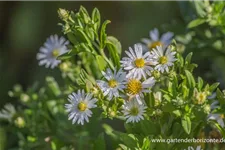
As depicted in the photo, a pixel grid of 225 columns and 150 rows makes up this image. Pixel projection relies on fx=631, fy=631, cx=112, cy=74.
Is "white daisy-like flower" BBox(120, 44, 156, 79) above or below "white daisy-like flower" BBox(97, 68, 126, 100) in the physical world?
above

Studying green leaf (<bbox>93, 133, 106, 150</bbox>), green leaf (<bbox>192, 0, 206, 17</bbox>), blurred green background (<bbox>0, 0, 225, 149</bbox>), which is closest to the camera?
green leaf (<bbox>93, 133, 106, 150</bbox>)

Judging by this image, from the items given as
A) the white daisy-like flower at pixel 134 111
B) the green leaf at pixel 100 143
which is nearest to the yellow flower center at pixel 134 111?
the white daisy-like flower at pixel 134 111

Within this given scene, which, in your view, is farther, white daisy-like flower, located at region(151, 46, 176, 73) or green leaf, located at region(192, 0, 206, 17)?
green leaf, located at region(192, 0, 206, 17)

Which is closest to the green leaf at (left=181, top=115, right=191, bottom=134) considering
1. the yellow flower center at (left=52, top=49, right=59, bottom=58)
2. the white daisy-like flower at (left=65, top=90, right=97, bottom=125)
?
the white daisy-like flower at (left=65, top=90, right=97, bottom=125)

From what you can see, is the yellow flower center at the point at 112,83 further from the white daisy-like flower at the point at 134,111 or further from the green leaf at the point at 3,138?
the green leaf at the point at 3,138

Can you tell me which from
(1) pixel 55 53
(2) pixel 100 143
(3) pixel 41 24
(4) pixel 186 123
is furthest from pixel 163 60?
(3) pixel 41 24

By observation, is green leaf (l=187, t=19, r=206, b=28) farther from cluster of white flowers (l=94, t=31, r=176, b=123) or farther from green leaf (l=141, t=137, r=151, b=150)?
green leaf (l=141, t=137, r=151, b=150)

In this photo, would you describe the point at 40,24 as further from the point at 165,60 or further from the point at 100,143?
the point at 165,60
